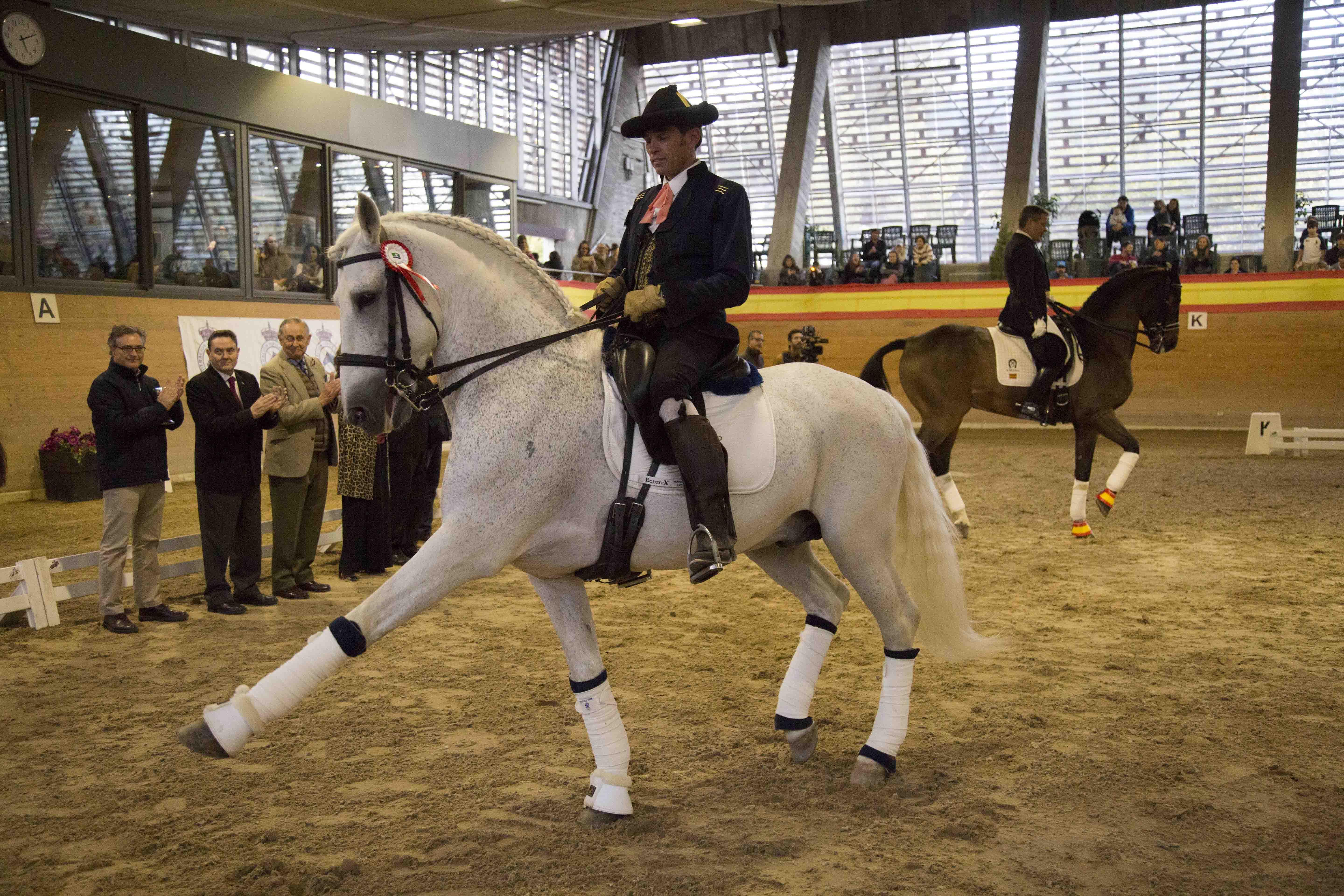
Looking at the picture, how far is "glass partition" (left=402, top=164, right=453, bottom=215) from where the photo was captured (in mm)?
17234

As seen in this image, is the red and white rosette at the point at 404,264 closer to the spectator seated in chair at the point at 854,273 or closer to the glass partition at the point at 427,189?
the glass partition at the point at 427,189

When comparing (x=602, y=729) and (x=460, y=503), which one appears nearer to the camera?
(x=460, y=503)

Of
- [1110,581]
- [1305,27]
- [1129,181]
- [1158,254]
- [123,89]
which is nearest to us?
[1110,581]

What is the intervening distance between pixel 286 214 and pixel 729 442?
13.7 metres

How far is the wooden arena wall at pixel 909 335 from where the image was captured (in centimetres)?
1180

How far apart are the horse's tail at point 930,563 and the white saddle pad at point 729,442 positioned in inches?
34.5

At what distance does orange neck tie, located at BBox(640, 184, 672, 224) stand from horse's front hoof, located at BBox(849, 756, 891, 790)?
2.15m

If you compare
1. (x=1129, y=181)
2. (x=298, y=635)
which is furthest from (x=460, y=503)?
(x=1129, y=181)

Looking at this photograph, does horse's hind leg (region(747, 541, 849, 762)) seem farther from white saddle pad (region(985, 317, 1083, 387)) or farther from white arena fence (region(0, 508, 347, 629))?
white saddle pad (region(985, 317, 1083, 387))

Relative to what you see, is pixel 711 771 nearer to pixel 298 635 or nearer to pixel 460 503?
pixel 460 503

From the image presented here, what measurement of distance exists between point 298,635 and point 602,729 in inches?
128

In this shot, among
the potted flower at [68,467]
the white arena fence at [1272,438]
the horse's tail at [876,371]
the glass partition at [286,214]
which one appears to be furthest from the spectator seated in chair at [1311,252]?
the potted flower at [68,467]

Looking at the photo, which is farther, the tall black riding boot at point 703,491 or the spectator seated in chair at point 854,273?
the spectator seated in chair at point 854,273

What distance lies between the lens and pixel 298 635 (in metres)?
5.98
